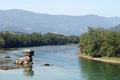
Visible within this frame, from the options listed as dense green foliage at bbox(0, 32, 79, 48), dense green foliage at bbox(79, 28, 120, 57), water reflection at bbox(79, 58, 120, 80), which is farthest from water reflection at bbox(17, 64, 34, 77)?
dense green foliage at bbox(0, 32, 79, 48)

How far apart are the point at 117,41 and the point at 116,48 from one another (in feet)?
7.51

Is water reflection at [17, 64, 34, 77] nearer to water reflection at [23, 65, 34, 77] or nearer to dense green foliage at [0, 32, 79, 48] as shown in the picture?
water reflection at [23, 65, 34, 77]

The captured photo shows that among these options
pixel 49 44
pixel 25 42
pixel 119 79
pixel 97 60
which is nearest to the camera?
pixel 119 79

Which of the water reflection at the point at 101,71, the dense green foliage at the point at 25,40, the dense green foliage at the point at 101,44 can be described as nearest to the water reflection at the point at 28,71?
the water reflection at the point at 101,71

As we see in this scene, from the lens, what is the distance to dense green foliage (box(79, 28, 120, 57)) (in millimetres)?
97188

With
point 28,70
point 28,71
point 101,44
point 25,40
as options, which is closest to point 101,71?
point 28,71

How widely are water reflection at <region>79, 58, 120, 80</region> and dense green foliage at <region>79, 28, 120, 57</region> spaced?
9811 millimetres

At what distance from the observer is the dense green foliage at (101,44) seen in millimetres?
97188

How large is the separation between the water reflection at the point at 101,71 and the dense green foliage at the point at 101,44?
9.81m

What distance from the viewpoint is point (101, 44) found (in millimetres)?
104250

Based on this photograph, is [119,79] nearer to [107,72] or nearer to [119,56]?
[107,72]

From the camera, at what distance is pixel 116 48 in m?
96.7

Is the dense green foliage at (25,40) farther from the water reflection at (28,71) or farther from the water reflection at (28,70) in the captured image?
the water reflection at (28,71)

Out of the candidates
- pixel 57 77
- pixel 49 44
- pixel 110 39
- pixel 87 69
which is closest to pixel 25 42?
pixel 49 44
